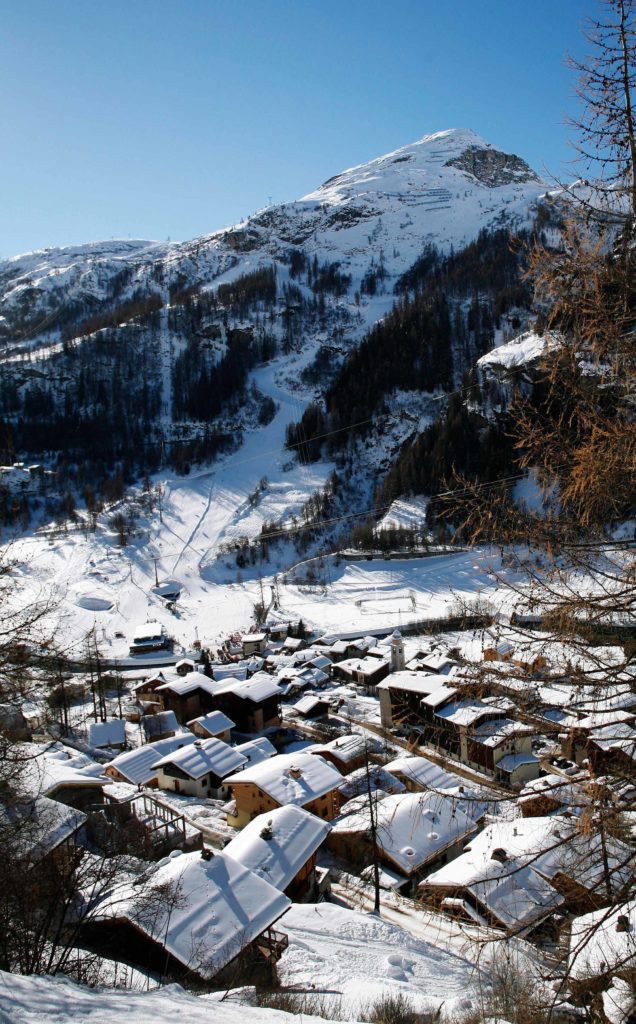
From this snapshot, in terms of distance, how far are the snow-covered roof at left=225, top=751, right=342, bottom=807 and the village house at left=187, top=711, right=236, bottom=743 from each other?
651cm

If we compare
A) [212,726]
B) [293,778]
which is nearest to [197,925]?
[293,778]

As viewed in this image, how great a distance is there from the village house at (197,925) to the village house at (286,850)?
187cm

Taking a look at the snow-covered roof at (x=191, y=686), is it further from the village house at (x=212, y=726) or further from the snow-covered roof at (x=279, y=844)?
the snow-covered roof at (x=279, y=844)

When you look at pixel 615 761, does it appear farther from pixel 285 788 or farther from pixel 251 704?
pixel 251 704

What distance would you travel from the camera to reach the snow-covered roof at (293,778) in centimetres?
1539

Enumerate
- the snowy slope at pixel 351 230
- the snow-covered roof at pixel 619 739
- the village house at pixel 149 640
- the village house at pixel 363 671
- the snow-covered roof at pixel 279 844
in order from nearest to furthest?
the snow-covered roof at pixel 619 739 → the snow-covered roof at pixel 279 844 → the village house at pixel 363 671 → the village house at pixel 149 640 → the snowy slope at pixel 351 230

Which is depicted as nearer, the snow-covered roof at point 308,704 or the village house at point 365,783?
the village house at point 365,783

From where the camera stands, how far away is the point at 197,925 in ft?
26.9

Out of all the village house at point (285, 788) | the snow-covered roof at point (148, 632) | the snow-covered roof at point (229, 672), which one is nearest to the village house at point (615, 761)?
the village house at point (285, 788)

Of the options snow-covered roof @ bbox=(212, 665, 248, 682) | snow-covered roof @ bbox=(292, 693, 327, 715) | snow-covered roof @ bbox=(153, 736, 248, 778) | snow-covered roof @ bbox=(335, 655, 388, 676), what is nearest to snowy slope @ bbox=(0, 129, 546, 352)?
snow-covered roof @ bbox=(335, 655, 388, 676)

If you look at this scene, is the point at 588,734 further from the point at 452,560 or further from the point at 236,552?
the point at 236,552

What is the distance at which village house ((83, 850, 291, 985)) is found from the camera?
303 inches

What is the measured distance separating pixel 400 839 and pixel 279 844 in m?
3.34

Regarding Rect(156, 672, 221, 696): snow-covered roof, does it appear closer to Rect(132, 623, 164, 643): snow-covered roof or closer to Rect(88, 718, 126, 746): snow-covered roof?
Rect(88, 718, 126, 746): snow-covered roof
